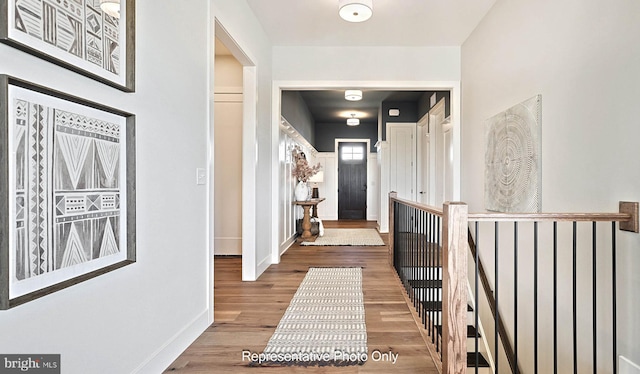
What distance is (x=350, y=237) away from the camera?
21.7ft

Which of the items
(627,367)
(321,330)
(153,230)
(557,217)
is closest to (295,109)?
(321,330)

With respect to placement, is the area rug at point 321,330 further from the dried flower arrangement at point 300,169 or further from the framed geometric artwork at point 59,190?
the dried flower arrangement at point 300,169

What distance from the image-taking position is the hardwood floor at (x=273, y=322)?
1.93m

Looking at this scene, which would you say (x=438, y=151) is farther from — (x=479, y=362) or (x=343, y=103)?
(x=479, y=362)

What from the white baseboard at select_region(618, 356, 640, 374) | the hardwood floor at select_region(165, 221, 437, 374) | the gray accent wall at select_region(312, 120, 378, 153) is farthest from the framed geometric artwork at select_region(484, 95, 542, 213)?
the gray accent wall at select_region(312, 120, 378, 153)

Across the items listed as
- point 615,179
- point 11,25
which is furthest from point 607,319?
point 11,25

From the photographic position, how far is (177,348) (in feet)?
6.56

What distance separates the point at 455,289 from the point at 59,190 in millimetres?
1675

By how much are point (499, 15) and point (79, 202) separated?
12.0 ft

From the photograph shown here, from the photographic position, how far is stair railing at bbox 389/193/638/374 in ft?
5.49

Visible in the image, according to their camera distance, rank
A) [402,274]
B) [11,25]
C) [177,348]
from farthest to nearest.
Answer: [402,274] → [177,348] → [11,25]

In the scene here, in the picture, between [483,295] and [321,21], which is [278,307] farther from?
[321,21]

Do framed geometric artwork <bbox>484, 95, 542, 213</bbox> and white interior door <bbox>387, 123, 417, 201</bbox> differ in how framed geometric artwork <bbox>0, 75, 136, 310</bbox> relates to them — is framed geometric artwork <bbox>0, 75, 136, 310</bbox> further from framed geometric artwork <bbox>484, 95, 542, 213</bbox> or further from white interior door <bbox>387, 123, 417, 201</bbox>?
white interior door <bbox>387, 123, 417, 201</bbox>

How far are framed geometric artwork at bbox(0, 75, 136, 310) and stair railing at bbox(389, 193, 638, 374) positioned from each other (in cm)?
149
